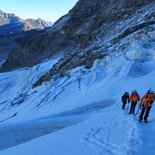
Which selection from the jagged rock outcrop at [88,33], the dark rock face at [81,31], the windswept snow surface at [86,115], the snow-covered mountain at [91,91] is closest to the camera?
the windswept snow surface at [86,115]

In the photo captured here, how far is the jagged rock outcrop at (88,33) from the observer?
1288 inches

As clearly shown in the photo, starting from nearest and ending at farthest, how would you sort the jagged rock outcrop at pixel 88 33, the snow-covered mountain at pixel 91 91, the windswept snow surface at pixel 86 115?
1. the windswept snow surface at pixel 86 115
2. the snow-covered mountain at pixel 91 91
3. the jagged rock outcrop at pixel 88 33

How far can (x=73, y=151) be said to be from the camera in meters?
10.9

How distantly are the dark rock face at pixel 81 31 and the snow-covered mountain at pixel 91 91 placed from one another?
0.18m

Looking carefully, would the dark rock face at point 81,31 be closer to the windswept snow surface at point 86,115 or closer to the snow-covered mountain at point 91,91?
the snow-covered mountain at point 91,91

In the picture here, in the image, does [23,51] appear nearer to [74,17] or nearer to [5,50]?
[74,17]

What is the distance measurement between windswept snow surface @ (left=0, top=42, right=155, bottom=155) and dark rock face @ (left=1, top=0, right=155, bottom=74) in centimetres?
687

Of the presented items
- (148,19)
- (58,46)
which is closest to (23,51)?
(58,46)

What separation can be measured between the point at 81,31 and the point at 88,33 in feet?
8.50

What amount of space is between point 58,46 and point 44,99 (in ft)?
81.2

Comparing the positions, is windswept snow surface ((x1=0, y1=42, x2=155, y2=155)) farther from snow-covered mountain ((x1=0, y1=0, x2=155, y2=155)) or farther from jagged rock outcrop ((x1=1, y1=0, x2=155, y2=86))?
jagged rock outcrop ((x1=1, y1=0, x2=155, y2=86))

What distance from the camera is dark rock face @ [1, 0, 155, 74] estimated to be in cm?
3878

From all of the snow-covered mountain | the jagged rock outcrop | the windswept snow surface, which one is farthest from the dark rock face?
the windswept snow surface

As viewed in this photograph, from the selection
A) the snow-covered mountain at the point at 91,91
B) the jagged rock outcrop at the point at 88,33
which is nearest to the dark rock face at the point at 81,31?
the jagged rock outcrop at the point at 88,33
